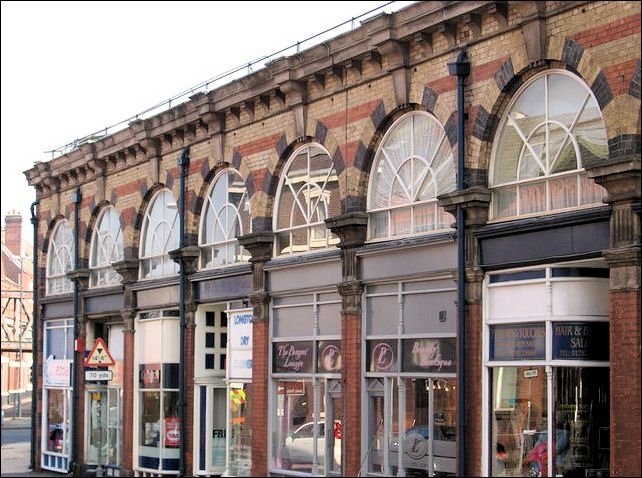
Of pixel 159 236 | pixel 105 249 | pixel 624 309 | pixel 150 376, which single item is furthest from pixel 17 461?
pixel 624 309

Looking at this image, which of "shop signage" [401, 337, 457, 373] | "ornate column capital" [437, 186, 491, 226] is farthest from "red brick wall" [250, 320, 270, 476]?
"ornate column capital" [437, 186, 491, 226]

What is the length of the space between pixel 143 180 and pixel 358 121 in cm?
992

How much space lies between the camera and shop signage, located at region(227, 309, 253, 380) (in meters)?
26.0

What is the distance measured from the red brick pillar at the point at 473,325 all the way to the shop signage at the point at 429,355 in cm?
78

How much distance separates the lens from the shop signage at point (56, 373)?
35000mm

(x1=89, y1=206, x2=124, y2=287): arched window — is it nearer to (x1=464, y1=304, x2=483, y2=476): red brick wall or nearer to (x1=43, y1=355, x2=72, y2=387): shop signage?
(x1=43, y1=355, x2=72, y2=387): shop signage

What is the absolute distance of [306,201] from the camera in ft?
79.7

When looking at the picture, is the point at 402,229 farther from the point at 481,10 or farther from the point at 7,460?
the point at 7,460

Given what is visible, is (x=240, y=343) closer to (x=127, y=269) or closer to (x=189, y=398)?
(x=189, y=398)

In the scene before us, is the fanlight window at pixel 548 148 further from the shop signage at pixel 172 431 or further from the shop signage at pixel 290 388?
the shop signage at pixel 172 431

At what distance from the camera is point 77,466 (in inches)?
1313

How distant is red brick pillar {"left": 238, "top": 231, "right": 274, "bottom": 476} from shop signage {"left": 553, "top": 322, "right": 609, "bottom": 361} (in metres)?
8.77

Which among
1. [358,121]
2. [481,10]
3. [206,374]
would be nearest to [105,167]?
[206,374]

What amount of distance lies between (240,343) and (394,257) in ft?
20.7
